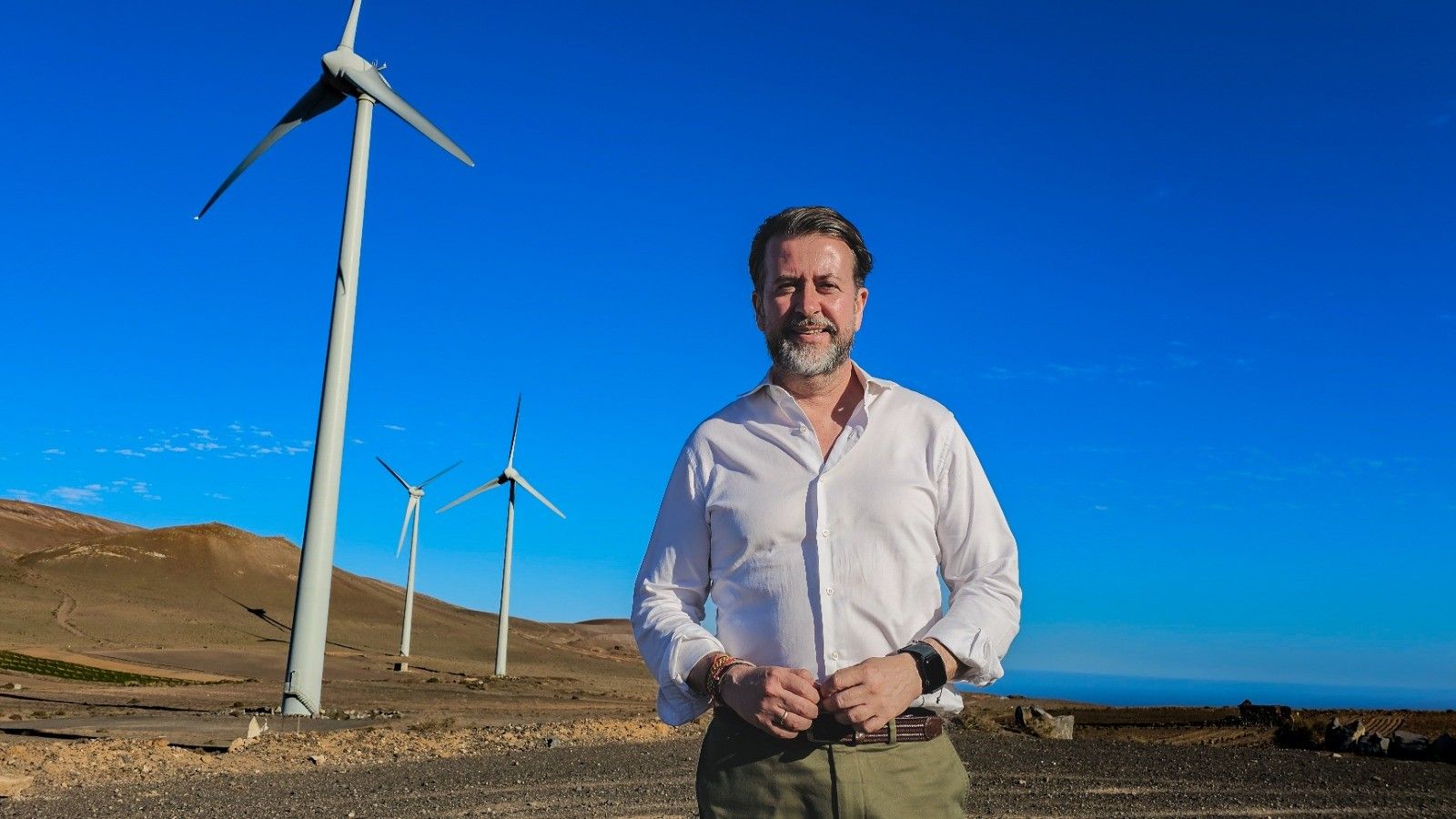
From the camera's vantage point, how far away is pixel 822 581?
2896 mm

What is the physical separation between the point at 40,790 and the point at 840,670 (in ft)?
47.1

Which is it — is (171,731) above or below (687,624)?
below

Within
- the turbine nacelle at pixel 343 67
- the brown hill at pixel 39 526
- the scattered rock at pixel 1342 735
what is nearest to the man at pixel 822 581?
the scattered rock at pixel 1342 735

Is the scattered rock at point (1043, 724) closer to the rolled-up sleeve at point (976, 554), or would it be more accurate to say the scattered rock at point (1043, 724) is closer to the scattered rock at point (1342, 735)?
the scattered rock at point (1342, 735)

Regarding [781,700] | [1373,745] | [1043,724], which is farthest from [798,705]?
[1043,724]

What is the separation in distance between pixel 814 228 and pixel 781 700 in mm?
1287

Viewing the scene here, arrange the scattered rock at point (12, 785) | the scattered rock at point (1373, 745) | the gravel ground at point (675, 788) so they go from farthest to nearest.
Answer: the scattered rock at point (1373, 745), the scattered rock at point (12, 785), the gravel ground at point (675, 788)

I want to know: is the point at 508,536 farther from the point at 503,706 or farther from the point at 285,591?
the point at 285,591

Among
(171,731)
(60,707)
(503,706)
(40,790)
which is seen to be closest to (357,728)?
(171,731)

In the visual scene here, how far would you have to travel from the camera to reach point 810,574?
293 cm

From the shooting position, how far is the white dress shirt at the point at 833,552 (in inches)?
115

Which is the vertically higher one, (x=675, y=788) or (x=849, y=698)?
(x=849, y=698)

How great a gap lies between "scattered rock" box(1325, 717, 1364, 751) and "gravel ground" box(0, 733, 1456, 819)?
5.89ft

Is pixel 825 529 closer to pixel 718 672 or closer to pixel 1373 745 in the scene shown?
pixel 718 672
